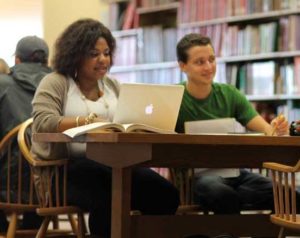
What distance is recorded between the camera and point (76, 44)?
261 centimetres

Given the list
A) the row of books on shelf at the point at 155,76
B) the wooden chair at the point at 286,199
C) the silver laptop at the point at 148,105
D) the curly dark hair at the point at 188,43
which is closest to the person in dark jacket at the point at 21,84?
the curly dark hair at the point at 188,43

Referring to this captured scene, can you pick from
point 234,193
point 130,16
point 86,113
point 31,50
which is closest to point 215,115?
point 234,193

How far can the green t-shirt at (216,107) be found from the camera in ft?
9.32

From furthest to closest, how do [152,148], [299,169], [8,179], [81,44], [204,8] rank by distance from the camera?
[204,8] < [8,179] < [81,44] < [299,169] < [152,148]

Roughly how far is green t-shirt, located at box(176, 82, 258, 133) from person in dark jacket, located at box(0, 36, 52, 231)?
846 mm

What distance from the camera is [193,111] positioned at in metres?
2.85

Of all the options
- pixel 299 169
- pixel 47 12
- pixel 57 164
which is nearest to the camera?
pixel 299 169

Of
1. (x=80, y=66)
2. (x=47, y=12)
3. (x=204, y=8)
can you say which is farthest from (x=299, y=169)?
(x=47, y=12)

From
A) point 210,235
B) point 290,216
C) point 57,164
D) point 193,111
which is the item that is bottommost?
point 210,235

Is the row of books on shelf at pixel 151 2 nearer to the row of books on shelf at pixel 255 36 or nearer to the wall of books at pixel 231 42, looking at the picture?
the wall of books at pixel 231 42

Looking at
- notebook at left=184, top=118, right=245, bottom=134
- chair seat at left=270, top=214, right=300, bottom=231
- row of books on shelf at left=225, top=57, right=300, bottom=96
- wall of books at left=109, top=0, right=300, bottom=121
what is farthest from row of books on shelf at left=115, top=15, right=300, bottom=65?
chair seat at left=270, top=214, right=300, bottom=231

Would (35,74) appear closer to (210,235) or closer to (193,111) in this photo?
(193,111)

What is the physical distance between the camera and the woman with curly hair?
2.34 meters

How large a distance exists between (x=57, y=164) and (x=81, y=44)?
1.84 ft
